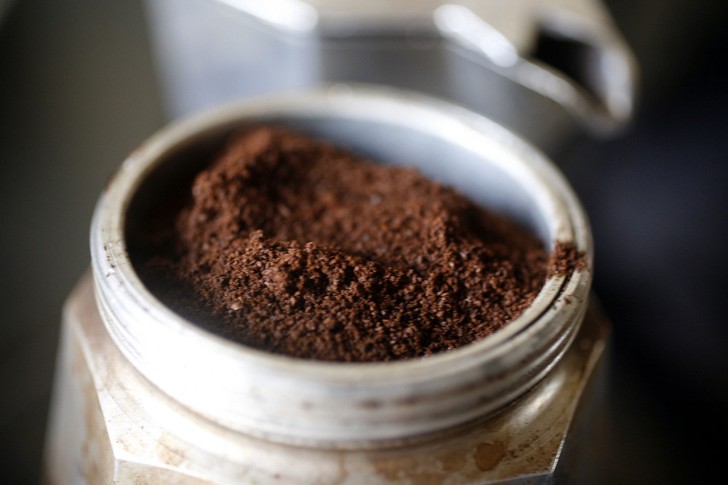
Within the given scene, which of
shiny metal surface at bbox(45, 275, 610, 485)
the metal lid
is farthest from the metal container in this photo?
the metal lid

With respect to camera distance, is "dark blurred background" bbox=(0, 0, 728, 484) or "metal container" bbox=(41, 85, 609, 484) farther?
"dark blurred background" bbox=(0, 0, 728, 484)

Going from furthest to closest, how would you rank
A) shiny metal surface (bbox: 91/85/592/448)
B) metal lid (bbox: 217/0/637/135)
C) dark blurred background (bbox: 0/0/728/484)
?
dark blurred background (bbox: 0/0/728/484), metal lid (bbox: 217/0/637/135), shiny metal surface (bbox: 91/85/592/448)

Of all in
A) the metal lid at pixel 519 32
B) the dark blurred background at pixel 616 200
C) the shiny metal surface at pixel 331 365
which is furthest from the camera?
the dark blurred background at pixel 616 200

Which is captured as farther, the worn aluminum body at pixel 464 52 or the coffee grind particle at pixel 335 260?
the worn aluminum body at pixel 464 52

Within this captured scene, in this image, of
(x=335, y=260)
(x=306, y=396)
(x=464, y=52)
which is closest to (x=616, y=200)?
(x=464, y=52)

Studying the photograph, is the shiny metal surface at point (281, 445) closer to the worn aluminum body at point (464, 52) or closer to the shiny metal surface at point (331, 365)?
the shiny metal surface at point (331, 365)

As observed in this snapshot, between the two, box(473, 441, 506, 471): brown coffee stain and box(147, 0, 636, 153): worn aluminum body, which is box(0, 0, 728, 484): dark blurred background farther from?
Result: box(473, 441, 506, 471): brown coffee stain

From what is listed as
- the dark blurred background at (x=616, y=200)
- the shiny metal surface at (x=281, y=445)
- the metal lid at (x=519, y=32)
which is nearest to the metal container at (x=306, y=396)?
the shiny metal surface at (x=281, y=445)
